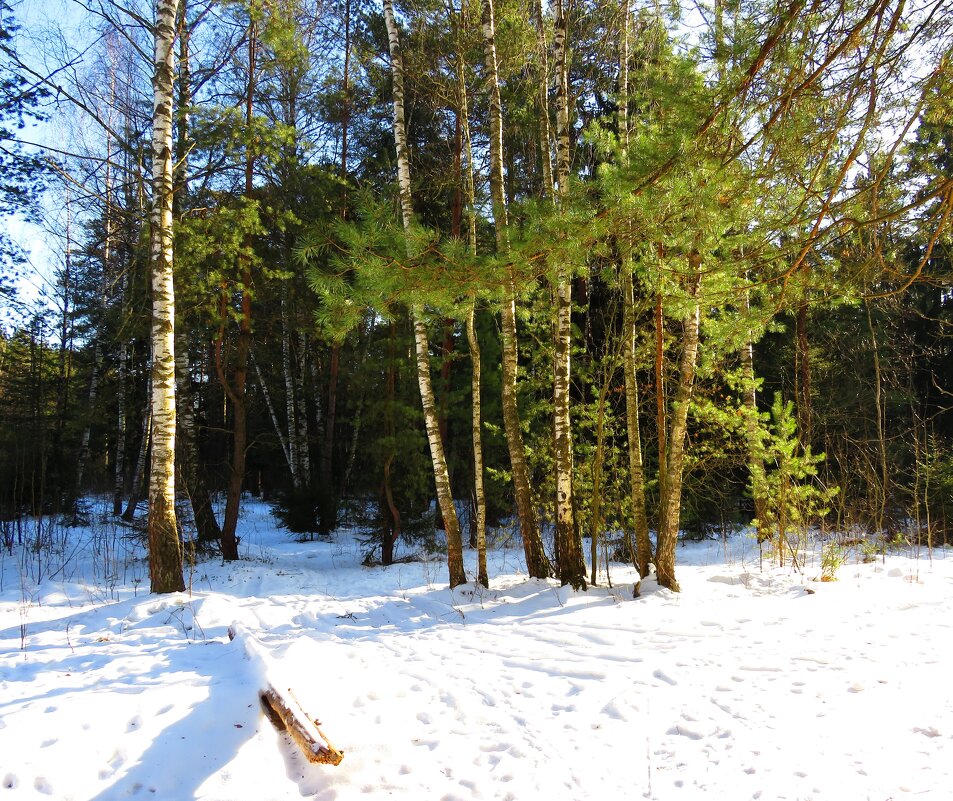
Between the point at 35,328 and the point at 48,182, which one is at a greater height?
the point at 48,182

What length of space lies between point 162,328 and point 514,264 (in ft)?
12.8

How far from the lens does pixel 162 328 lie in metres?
6.04

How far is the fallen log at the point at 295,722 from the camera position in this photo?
265 centimetres

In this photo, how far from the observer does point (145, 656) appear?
4250mm

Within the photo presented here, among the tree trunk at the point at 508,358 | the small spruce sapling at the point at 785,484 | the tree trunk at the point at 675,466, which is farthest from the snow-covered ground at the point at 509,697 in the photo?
the small spruce sapling at the point at 785,484

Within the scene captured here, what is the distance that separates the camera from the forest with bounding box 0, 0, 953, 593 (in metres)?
3.91

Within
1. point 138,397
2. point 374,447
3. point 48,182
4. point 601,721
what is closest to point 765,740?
point 601,721

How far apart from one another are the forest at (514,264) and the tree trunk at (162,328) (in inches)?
1.2

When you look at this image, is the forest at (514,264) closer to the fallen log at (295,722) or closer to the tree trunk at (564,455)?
the tree trunk at (564,455)

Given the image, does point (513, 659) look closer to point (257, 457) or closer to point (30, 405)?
point (30, 405)

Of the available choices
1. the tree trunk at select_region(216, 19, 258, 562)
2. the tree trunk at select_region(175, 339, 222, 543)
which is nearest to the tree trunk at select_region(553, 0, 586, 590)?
the tree trunk at select_region(216, 19, 258, 562)

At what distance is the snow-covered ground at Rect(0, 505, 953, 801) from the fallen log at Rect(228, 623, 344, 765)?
67 mm

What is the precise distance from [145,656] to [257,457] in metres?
16.8

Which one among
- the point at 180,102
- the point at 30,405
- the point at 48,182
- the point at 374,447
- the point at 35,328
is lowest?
the point at 374,447
